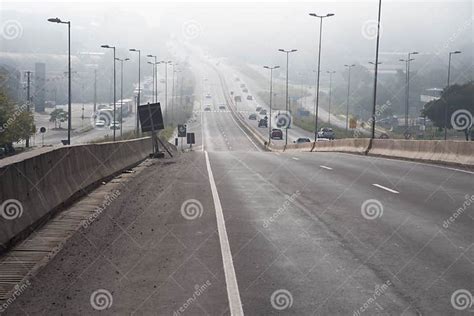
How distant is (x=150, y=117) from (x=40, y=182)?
25.5 meters

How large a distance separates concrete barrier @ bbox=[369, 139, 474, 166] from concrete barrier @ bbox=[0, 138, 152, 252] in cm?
1350

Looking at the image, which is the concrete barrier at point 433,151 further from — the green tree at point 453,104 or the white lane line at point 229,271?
the green tree at point 453,104

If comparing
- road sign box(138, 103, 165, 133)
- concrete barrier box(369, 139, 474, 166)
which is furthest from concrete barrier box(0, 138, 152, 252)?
road sign box(138, 103, 165, 133)

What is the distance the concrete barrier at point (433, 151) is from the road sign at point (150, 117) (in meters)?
12.0

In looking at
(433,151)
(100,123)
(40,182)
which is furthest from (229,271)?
(100,123)

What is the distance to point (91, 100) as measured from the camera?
182 metres

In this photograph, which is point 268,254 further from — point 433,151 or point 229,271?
point 433,151

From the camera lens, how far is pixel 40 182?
12.7m

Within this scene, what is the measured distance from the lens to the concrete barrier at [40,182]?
34.6 feet

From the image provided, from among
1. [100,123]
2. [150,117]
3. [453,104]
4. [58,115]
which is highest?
[453,104]

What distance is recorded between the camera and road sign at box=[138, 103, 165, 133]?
38.0 m

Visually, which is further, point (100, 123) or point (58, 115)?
point (100, 123)

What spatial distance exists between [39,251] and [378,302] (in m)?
5.56

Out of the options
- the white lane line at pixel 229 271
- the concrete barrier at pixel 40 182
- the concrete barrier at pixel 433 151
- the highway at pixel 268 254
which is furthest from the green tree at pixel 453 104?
the white lane line at pixel 229 271
